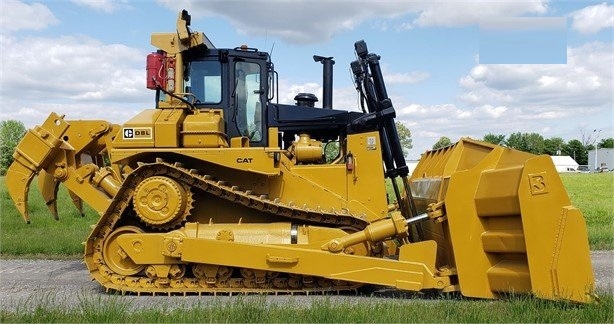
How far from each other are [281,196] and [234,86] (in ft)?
5.45

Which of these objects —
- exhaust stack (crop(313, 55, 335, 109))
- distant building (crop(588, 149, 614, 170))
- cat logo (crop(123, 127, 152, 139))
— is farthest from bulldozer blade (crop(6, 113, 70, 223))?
distant building (crop(588, 149, 614, 170))

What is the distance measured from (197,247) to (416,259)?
261cm

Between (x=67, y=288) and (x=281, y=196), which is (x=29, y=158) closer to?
(x=67, y=288)

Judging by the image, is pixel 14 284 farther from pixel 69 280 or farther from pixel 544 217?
pixel 544 217

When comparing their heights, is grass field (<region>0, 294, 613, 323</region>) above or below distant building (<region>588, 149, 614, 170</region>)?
A: below

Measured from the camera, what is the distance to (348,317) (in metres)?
5.00

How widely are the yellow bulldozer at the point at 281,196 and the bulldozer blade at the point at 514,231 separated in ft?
0.05

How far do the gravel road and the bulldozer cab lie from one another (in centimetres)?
240

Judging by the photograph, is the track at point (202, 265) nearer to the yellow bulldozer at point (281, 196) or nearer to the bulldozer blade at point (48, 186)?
the yellow bulldozer at point (281, 196)

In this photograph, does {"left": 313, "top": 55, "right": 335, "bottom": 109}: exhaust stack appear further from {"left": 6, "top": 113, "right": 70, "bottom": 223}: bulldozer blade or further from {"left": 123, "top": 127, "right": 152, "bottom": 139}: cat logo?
{"left": 6, "top": 113, "right": 70, "bottom": 223}: bulldozer blade

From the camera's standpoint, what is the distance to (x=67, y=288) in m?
7.45

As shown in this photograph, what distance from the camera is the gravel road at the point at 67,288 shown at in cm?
628

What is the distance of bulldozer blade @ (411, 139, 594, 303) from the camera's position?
18.2ft

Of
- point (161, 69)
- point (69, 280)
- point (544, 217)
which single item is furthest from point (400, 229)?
point (69, 280)
